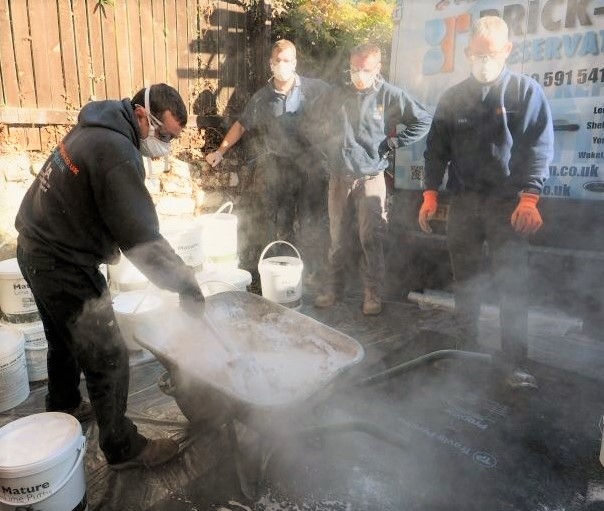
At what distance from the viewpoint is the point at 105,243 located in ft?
8.72

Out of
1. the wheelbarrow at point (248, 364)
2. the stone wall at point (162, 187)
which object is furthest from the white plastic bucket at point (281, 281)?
the wheelbarrow at point (248, 364)

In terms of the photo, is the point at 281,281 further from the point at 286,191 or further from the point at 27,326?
the point at 27,326

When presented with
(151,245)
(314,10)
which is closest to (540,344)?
(151,245)

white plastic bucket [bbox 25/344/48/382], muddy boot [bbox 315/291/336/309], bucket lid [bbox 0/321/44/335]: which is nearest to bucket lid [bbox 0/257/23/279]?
bucket lid [bbox 0/321/44/335]

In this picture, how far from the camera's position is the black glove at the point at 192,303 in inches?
104

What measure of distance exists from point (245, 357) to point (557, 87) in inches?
132

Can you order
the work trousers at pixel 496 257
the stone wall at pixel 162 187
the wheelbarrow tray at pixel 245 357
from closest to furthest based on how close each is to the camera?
the wheelbarrow tray at pixel 245 357 → the work trousers at pixel 496 257 → the stone wall at pixel 162 187

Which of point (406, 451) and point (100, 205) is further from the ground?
point (100, 205)

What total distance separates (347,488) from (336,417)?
703 mm

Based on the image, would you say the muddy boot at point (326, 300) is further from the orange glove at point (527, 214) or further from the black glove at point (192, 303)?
the black glove at point (192, 303)

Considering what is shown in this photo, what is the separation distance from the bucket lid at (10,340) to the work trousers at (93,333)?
2.93 ft

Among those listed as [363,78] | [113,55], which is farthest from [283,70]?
[113,55]

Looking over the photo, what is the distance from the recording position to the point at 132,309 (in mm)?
4066

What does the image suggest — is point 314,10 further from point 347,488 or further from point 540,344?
point 347,488
